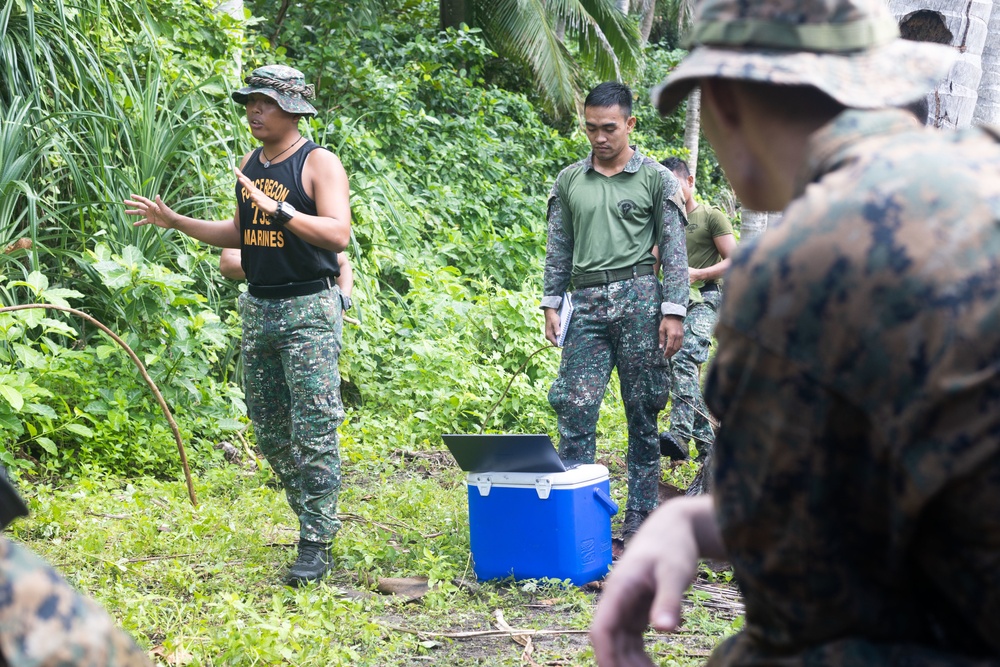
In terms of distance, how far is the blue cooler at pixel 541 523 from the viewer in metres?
4.39

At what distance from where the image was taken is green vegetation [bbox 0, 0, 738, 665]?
4172 millimetres

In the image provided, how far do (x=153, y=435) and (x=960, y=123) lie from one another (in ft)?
15.6

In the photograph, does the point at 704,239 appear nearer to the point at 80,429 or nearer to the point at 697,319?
the point at 697,319

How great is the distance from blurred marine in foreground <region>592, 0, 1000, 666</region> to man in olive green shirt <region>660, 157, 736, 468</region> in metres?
5.08

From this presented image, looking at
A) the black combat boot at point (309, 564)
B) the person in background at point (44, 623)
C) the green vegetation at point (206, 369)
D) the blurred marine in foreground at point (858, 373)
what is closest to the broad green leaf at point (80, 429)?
the green vegetation at point (206, 369)

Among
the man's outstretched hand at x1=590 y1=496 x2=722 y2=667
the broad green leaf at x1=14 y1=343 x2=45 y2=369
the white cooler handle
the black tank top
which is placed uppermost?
the black tank top

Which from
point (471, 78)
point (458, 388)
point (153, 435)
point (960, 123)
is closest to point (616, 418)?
point (458, 388)

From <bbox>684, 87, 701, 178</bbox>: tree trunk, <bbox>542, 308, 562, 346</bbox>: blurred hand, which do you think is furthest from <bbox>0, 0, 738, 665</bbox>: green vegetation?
<bbox>684, 87, 701, 178</bbox>: tree trunk

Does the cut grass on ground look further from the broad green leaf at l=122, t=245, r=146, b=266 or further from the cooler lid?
the broad green leaf at l=122, t=245, r=146, b=266

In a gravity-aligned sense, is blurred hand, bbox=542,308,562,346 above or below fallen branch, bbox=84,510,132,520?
above

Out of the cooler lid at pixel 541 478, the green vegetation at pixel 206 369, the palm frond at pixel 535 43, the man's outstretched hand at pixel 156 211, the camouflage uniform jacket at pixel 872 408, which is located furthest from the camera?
the palm frond at pixel 535 43

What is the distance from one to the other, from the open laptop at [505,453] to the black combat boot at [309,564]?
75 cm

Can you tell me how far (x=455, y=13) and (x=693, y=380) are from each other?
903cm

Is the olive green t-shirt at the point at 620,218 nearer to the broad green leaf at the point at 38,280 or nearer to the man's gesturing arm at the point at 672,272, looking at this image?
the man's gesturing arm at the point at 672,272
